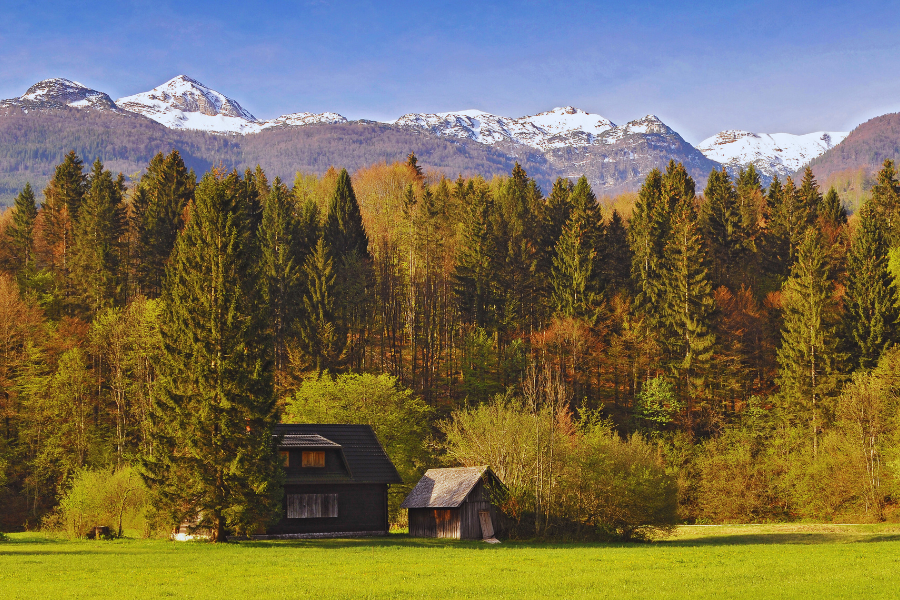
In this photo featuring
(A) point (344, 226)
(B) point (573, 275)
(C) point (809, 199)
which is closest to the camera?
(B) point (573, 275)

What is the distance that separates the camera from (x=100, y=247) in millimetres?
70438

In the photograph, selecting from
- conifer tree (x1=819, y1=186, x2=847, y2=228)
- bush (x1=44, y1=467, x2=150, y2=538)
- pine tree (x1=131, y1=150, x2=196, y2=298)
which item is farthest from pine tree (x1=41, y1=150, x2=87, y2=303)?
conifer tree (x1=819, y1=186, x2=847, y2=228)

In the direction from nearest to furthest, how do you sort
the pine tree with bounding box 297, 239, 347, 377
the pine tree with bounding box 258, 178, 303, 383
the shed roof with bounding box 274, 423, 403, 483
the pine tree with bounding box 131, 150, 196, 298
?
the shed roof with bounding box 274, 423, 403, 483 < the pine tree with bounding box 297, 239, 347, 377 < the pine tree with bounding box 258, 178, 303, 383 < the pine tree with bounding box 131, 150, 196, 298

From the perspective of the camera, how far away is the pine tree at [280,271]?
7188cm

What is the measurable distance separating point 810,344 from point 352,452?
35792 millimetres

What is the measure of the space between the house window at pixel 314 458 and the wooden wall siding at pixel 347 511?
45.0 inches

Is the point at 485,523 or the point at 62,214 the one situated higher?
the point at 62,214

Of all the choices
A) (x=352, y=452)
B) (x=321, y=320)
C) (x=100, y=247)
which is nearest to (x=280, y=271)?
(x=321, y=320)

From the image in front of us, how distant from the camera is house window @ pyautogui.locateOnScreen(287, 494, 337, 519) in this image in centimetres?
4191

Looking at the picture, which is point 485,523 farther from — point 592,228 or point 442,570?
point 592,228

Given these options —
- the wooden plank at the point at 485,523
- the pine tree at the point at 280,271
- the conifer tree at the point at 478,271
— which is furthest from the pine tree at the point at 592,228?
the wooden plank at the point at 485,523

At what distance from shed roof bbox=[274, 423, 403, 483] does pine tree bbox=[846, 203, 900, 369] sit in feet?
120

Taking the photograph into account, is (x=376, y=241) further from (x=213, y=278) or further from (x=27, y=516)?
(x=213, y=278)

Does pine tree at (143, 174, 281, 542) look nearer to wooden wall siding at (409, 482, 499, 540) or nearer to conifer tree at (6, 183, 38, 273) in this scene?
wooden wall siding at (409, 482, 499, 540)
